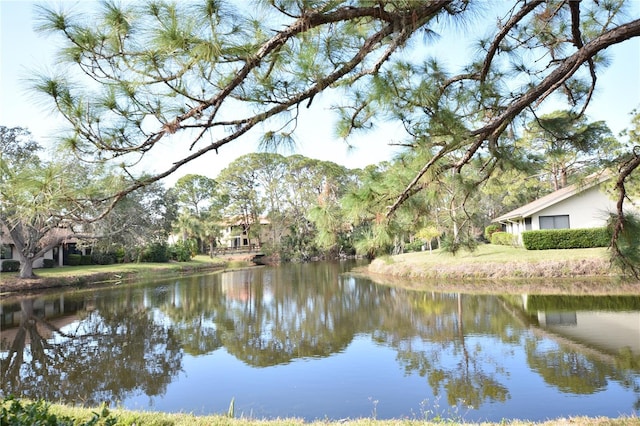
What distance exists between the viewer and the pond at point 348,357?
4527 millimetres

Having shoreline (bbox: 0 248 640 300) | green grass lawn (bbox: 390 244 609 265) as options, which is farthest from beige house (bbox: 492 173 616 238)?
shoreline (bbox: 0 248 640 300)

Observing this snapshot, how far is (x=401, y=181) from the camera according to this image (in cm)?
337

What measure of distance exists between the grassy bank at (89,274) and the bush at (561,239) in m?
16.8

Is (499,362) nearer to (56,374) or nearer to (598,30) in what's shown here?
(598,30)

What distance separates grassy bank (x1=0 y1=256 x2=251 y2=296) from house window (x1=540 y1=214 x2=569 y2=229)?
1777 centimetres

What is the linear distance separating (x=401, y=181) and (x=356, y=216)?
0.44 metres

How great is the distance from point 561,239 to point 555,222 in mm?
1533

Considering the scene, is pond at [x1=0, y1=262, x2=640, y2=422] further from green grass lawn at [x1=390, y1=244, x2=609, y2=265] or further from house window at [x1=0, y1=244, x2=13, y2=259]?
house window at [x1=0, y1=244, x2=13, y2=259]

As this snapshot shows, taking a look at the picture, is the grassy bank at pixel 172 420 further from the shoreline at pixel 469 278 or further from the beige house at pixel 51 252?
the beige house at pixel 51 252

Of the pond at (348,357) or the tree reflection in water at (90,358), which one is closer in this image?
the pond at (348,357)

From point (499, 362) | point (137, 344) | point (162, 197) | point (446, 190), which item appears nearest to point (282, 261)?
point (162, 197)

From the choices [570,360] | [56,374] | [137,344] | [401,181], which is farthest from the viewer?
[137,344]

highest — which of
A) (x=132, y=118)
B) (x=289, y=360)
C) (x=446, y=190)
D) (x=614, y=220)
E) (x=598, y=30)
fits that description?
(x=598, y=30)

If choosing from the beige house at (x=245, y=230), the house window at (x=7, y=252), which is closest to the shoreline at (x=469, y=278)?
the house window at (x=7, y=252)
